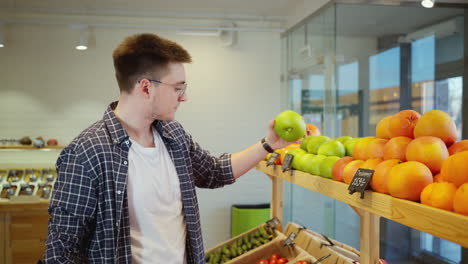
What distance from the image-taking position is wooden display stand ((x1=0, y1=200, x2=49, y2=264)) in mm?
4910

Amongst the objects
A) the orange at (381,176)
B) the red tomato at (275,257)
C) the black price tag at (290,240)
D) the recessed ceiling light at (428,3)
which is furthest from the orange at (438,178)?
the recessed ceiling light at (428,3)

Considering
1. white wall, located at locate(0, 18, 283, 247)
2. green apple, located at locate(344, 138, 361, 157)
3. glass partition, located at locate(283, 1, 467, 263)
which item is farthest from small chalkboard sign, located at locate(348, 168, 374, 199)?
white wall, located at locate(0, 18, 283, 247)

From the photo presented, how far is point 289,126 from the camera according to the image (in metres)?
2.01

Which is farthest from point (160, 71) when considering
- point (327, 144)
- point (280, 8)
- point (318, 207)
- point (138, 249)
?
point (280, 8)

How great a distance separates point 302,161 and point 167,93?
2.67ft

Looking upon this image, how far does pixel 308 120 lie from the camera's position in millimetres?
4484

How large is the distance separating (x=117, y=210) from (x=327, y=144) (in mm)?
1020

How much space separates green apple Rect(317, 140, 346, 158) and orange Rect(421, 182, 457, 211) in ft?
2.57

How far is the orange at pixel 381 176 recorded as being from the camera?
147 cm

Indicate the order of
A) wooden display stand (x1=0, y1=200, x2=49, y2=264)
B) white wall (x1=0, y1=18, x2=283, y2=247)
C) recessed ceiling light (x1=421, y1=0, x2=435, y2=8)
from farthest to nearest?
white wall (x1=0, y1=18, x2=283, y2=247) < wooden display stand (x1=0, y1=200, x2=49, y2=264) < recessed ceiling light (x1=421, y1=0, x2=435, y2=8)

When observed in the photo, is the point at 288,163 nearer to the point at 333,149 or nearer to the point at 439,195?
the point at 333,149

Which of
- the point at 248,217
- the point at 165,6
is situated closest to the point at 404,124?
the point at 248,217

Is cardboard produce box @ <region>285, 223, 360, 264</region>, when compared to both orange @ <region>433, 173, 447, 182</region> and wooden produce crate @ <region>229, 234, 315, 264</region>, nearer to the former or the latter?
wooden produce crate @ <region>229, 234, 315, 264</region>

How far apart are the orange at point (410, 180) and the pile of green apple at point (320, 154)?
20.4 inches
